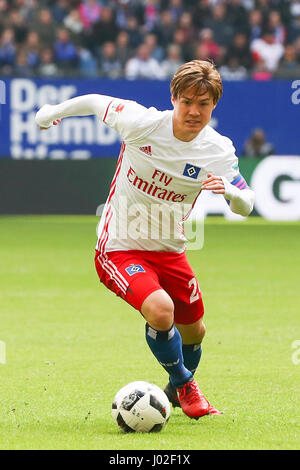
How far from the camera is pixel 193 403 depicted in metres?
5.77

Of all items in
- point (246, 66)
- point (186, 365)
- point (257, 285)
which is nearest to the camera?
point (186, 365)

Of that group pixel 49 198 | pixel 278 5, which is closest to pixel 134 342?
pixel 49 198

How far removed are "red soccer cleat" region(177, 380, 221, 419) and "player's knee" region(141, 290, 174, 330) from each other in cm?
52

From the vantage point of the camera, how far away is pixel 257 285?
11.4 metres

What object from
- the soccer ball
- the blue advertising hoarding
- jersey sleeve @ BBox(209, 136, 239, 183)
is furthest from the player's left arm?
the blue advertising hoarding

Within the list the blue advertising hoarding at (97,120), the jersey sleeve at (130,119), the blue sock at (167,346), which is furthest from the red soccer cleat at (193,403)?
the blue advertising hoarding at (97,120)

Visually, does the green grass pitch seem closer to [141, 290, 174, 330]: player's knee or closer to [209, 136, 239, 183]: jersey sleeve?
[141, 290, 174, 330]: player's knee

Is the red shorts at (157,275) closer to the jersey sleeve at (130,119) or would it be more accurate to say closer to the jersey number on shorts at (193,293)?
the jersey number on shorts at (193,293)

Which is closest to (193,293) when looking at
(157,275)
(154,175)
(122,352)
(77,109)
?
(157,275)

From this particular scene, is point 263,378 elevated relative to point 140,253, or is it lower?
lower

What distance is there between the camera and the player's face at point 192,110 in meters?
5.50

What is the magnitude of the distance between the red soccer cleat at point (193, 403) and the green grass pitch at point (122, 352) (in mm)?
63

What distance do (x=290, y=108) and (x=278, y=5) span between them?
4.05m

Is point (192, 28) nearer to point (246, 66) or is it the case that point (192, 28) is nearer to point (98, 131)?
point (246, 66)
